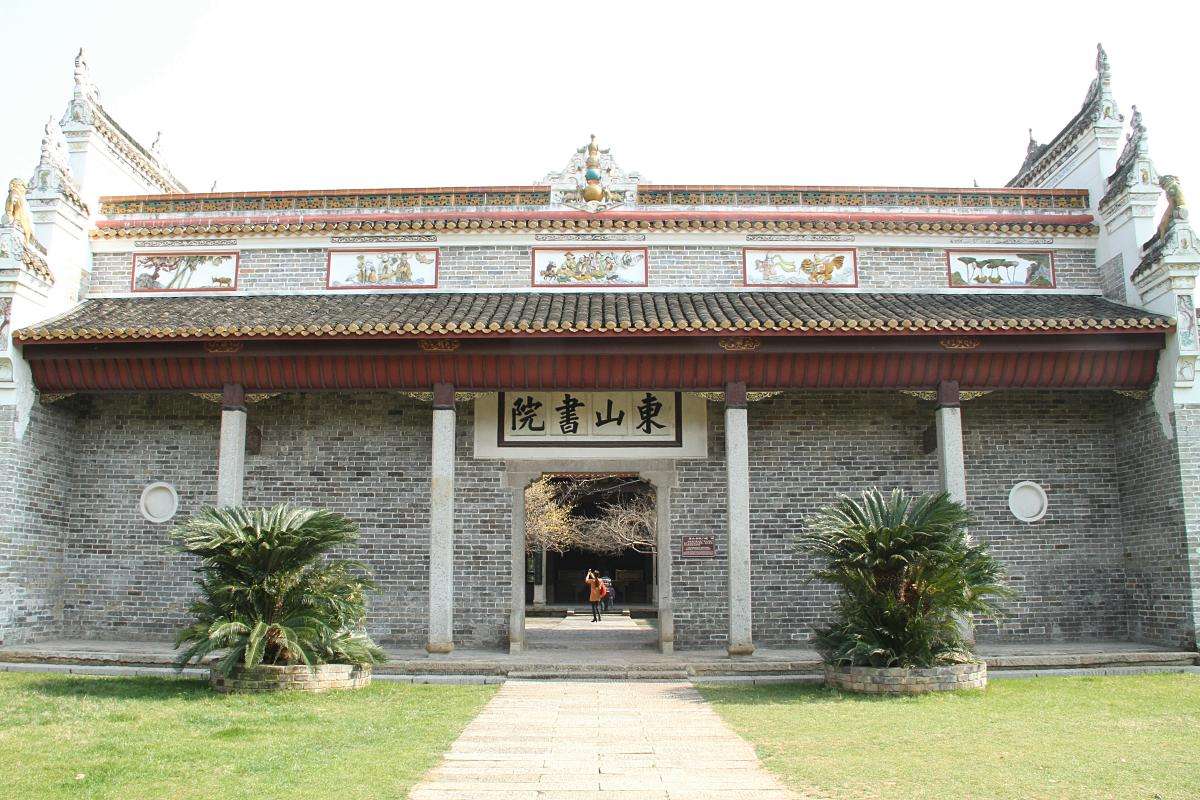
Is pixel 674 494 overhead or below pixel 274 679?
overhead

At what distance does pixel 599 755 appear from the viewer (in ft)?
20.3

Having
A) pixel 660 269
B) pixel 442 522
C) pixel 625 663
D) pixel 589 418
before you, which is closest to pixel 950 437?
pixel 660 269

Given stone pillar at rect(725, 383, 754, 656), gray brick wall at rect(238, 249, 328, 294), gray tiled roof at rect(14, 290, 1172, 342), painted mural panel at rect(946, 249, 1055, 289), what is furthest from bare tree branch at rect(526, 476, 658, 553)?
painted mural panel at rect(946, 249, 1055, 289)

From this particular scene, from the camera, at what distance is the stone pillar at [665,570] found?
11.8m

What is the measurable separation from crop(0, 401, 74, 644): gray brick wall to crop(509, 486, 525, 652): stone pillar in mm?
5642

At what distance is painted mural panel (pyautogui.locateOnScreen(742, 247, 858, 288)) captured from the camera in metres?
12.8

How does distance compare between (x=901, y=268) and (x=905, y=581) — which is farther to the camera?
(x=901, y=268)

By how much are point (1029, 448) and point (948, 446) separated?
1.89 m

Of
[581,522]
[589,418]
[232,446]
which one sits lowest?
[581,522]

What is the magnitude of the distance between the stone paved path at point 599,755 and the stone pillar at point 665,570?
2986mm

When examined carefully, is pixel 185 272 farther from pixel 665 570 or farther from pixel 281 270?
pixel 665 570

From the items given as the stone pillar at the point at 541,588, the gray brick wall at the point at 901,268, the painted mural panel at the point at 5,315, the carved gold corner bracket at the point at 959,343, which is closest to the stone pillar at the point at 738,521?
the carved gold corner bracket at the point at 959,343

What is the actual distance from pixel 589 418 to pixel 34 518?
6.80 meters

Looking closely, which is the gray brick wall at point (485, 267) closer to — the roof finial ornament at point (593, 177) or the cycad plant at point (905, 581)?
the roof finial ornament at point (593, 177)
